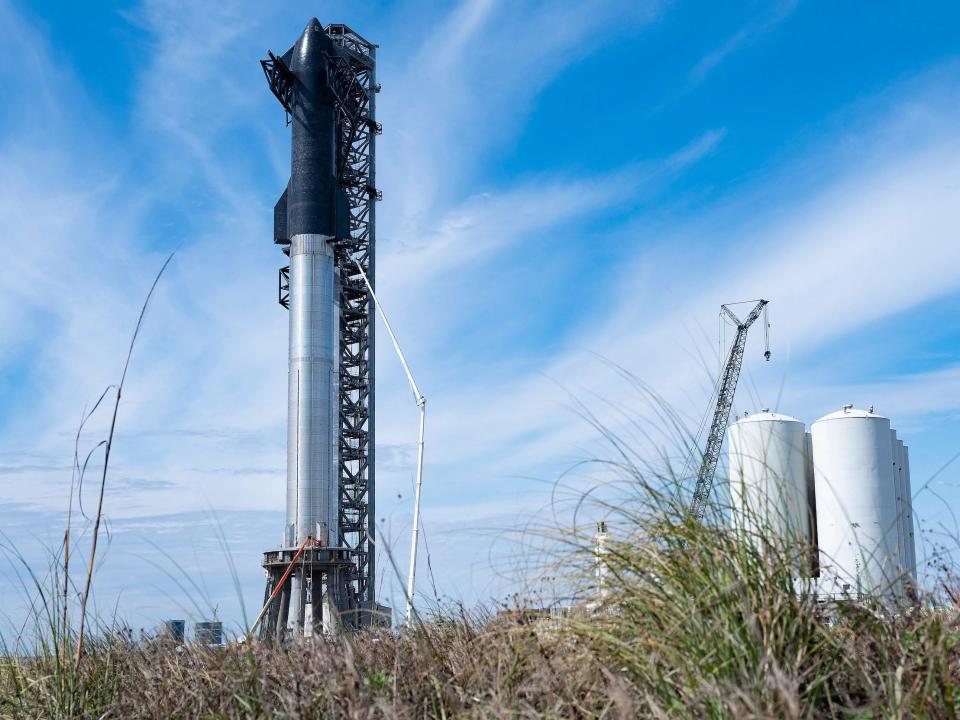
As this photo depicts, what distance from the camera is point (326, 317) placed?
39.0 metres

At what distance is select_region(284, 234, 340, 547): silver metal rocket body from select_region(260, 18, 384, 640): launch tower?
0.14 feet

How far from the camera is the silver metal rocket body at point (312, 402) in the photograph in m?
37.6

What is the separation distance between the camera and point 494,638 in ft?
21.7

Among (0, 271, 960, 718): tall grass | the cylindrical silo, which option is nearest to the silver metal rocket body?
the cylindrical silo

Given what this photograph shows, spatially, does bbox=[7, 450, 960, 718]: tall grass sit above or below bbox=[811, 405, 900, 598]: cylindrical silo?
below

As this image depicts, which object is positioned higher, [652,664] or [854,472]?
[854,472]

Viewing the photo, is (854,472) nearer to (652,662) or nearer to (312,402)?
(652,662)

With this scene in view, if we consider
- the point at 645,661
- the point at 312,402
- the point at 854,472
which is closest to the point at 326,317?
the point at 312,402

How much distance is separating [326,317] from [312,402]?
3596 mm

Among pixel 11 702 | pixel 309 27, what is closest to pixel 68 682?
pixel 11 702

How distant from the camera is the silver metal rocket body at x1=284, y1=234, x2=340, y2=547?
37556 mm

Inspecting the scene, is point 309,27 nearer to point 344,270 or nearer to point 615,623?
point 344,270

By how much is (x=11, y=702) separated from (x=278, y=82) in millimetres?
39287

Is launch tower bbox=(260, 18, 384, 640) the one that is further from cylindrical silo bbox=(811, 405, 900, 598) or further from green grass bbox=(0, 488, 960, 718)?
green grass bbox=(0, 488, 960, 718)
